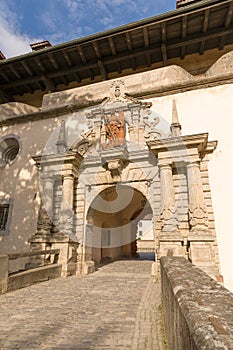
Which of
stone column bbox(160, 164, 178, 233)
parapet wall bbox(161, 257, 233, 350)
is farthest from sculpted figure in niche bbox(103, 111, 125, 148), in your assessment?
parapet wall bbox(161, 257, 233, 350)

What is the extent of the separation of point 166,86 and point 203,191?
4.89 m

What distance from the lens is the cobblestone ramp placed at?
9.53 ft

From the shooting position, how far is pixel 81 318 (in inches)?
149

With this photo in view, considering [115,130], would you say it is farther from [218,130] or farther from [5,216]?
[5,216]

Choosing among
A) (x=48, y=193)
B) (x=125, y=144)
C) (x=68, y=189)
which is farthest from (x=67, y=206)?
(x=125, y=144)

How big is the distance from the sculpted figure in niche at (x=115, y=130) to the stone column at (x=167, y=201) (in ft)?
7.61

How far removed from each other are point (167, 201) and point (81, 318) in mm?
4726

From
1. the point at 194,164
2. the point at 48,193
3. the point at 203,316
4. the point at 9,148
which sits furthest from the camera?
the point at 9,148

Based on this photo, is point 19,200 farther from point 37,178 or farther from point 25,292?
point 25,292

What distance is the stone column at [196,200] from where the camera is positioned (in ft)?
22.9

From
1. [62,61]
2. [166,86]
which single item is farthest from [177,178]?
[62,61]

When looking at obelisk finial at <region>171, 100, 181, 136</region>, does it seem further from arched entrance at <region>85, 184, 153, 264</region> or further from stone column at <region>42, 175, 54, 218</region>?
stone column at <region>42, 175, 54, 218</region>

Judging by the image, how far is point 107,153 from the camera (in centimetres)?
902

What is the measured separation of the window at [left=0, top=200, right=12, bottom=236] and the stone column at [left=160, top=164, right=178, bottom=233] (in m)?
7.09
